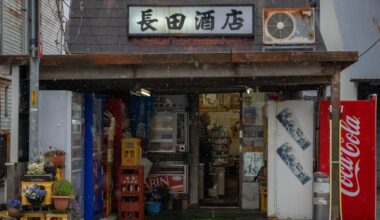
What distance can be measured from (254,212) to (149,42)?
510 centimetres

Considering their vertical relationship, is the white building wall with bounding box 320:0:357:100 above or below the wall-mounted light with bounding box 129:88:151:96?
above

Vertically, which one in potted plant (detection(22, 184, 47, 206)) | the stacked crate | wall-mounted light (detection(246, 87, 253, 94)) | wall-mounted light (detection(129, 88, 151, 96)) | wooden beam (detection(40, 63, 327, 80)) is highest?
wooden beam (detection(40, 63, 327, 80))

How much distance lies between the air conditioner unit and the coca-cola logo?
92.3 inches

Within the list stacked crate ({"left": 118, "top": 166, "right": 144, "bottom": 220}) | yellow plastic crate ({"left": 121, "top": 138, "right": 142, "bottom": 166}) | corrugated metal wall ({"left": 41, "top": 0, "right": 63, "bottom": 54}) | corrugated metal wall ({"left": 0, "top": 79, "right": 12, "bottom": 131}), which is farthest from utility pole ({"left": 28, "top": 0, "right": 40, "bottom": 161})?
corrugated metal wall ({"left": 41, "top": 0, "right": 63, "bottom": 54})

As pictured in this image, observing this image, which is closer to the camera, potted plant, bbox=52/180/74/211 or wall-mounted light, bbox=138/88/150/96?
potted plant, bbox=52/180/74/211

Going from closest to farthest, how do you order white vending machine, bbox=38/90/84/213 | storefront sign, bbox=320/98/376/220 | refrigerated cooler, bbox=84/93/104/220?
white vending machine, bbox=38/90/84/213 < refrigerated cooler, bbox=84/93/104/220 < storefront sign, bbox=320/98/376/220

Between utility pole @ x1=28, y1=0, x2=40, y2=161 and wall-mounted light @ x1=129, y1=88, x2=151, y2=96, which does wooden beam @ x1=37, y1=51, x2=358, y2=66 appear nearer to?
utility pole @ x1=28, y1=0, x2=40, y2=161

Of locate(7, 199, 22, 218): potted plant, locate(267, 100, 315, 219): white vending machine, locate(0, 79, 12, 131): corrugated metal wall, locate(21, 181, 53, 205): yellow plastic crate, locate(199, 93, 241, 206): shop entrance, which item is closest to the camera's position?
locate(7, 199, 22, 218): potted plant

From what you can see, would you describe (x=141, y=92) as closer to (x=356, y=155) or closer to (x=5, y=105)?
(x=5, y=105)

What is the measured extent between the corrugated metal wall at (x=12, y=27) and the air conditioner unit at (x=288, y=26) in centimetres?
555

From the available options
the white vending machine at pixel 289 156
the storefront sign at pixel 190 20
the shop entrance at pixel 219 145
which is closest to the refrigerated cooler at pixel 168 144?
the shop entrance at pixel 219 145

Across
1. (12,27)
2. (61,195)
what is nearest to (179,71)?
(61,195)

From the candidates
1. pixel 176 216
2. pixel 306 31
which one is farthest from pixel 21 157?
pixel 306 31

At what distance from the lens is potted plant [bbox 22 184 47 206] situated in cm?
979
